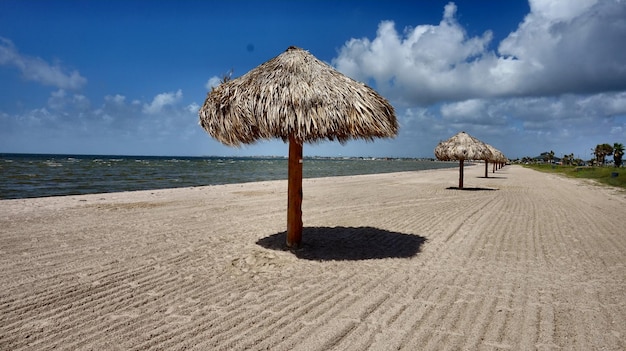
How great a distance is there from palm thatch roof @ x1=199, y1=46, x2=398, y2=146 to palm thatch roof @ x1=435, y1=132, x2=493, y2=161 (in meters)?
12.9

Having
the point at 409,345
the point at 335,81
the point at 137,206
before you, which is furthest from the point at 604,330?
the point at 137,206

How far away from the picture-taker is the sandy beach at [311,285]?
10.7ft

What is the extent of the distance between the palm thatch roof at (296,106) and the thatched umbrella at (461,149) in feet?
42.3

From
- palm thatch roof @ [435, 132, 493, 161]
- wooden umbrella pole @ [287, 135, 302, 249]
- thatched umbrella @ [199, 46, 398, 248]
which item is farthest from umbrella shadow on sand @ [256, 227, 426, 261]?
palm thatch roof @ [435, 132, 493, 161]

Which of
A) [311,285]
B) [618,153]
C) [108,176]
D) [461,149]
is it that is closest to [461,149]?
[461,149]

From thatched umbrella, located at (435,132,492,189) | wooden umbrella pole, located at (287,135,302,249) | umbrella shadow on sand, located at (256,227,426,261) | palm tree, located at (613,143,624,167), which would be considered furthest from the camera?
palm tree, located at (613,143,624,167)

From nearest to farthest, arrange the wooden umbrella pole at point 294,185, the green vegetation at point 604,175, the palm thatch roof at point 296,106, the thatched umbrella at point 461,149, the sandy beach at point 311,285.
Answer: the sandy beach at point 311,285
the palm thatch roof at point 296,106
the wooden umbrella pole at point 294,185
the thatched umbrella at point 461,149
the green vegetation at point 604,175

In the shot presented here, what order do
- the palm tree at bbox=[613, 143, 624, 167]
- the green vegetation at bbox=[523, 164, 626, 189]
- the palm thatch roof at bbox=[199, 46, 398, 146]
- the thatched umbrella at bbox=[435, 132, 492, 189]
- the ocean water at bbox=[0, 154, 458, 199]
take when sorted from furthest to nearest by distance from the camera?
the palm tree at bbox=[613, 143, 624, 167], the green vegetation at bbox=[523, 164, 626, 189], the ocean water at bbox=[0, 154, 458, 199], the thatched umbrella at bbox=[435, 132, 492, 189], the palm thatch roof at bbox=[199, 46, 398, 146]

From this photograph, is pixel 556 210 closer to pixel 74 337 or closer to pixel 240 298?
pixel 240 298

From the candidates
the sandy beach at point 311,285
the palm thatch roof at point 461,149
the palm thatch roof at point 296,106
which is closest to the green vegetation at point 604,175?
the palm thatch roof at point 461,149

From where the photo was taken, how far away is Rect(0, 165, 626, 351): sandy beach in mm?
3262

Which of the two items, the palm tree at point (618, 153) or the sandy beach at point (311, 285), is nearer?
the sandy beach at point (311, 285)

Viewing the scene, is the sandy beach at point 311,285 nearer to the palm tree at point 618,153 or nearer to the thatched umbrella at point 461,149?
the thatched umbrella at point 461,149

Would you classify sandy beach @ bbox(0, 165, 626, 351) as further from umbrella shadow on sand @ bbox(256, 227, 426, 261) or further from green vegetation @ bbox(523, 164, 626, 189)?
green vegetation @ bbox(523, 164, 626, 189)
